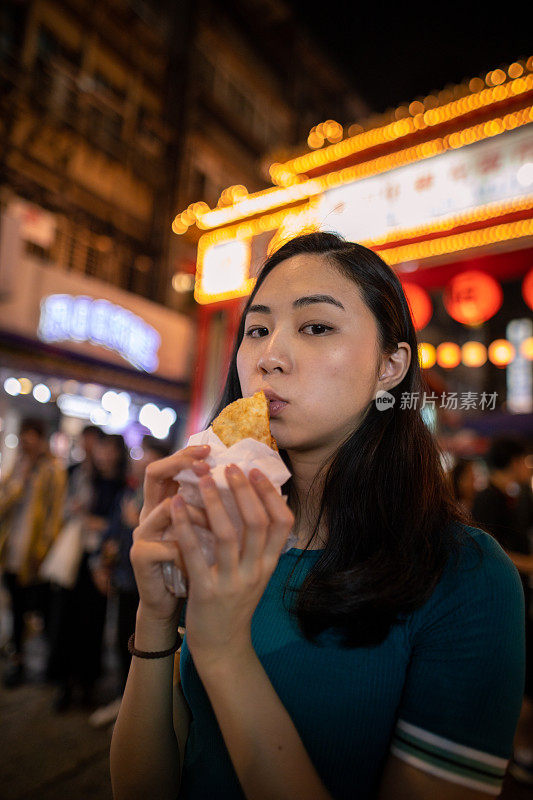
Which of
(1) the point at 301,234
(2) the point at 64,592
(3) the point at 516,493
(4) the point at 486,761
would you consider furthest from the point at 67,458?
(4) the point at 486,761

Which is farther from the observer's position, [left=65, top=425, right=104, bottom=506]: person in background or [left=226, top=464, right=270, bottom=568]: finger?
[left=65, top=425, right=104, bottom=506]: person in background

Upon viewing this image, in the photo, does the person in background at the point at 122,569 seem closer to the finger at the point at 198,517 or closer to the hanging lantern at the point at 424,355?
the hanging lantern at the point at 424,355

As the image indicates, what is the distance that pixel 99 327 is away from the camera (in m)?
8.98

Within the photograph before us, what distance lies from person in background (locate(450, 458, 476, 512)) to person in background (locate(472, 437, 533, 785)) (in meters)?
0.15

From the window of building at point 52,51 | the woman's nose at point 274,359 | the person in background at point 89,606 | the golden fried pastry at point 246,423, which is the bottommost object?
the person in background at point 89,606

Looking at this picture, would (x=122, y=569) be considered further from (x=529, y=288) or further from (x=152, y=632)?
(x=529, y=288)

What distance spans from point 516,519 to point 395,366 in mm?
4072

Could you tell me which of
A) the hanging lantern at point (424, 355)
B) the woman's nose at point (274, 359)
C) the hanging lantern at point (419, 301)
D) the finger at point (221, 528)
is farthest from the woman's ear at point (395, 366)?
the hanging lantern at point (419, 301)

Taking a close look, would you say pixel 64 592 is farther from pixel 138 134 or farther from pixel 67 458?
pixel 138 134

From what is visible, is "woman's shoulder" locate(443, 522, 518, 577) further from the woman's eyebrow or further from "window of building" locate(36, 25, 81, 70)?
"window of building" locate(36, 25, 81, 70)

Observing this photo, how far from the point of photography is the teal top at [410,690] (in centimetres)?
100

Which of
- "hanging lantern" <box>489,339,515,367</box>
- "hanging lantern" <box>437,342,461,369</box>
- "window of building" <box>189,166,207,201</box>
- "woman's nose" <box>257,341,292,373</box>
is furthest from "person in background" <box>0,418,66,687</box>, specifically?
"window of building" <box>189,166,207,201</box>

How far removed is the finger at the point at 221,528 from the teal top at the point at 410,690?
0.45 m

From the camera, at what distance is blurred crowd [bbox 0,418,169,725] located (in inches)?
170
